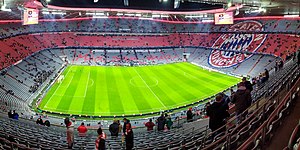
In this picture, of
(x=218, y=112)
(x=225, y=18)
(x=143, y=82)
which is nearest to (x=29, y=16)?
(x=143, y=82)

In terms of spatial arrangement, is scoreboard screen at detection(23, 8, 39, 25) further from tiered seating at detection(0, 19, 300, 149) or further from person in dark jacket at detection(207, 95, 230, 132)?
person in dark jacket at detection(207, 95, 230, 132)

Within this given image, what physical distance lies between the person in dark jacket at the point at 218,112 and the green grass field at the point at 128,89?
17483 mm

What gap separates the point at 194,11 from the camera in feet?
186

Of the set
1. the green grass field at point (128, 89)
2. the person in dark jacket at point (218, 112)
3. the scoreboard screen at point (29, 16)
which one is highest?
the scoreboard screen at point (29, 16)

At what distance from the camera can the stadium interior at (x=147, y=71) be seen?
327 inches

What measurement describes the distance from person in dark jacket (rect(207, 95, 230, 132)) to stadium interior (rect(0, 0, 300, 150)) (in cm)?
25

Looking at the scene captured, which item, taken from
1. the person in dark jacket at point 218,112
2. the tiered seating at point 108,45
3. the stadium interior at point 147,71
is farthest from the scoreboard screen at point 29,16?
the person in dark jacket at point 218,112

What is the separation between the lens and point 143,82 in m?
34.5

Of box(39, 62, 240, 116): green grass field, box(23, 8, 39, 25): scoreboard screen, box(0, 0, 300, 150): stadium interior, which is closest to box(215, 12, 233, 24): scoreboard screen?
box(0, 0, 300, 150): stadium interior

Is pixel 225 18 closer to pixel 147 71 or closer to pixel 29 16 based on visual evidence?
pixel 147 71

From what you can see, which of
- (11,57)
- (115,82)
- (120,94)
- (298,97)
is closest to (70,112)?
(120,94)

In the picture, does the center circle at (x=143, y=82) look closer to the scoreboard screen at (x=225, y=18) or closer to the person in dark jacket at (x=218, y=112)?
the scoreboard screen at (x=225, y=18)

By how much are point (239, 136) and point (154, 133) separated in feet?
22.8

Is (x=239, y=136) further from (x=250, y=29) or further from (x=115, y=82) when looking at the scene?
(x=250, y=29)
